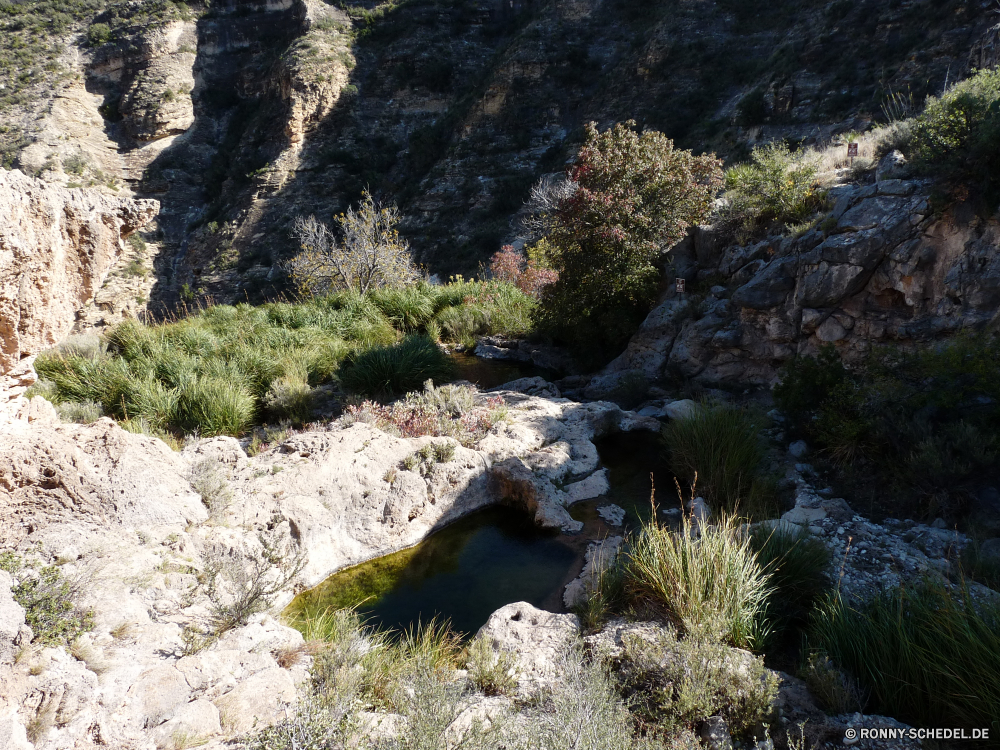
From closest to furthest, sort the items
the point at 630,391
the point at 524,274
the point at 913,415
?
the point at 913,415 < the point at 630,391 < the point at 524,274

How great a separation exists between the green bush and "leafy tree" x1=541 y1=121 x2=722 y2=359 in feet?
11.7

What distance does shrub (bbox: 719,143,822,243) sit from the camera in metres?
8.45

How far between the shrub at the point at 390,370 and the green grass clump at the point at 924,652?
6.40 meters

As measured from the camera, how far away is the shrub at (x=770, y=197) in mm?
8445

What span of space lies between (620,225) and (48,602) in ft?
28.7

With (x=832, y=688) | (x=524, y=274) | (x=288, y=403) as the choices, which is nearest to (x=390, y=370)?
(x=288, y=403)

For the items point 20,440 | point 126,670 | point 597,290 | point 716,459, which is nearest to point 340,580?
point 126,670

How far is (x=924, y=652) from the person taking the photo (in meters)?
2.90

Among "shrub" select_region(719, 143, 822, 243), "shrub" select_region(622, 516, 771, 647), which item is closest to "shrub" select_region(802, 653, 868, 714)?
"shrub" select_region(622, 516, 771, 647)

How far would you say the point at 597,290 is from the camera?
9.74 meters

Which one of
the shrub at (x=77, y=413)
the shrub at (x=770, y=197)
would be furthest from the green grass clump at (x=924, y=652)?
the shrub at (x=77, y=413)

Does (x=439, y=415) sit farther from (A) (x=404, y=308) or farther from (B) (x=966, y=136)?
(B) (x=966, y=136)

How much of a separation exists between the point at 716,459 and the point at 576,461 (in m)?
1.50

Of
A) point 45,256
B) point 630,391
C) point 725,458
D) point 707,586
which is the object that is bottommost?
point 630,391
